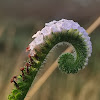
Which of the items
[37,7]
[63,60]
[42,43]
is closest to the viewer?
[42,43]

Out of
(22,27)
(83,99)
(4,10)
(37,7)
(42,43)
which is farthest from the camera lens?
(37,7)

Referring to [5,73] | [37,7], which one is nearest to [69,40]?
[5,73]

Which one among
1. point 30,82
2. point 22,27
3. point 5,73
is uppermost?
point 22,27

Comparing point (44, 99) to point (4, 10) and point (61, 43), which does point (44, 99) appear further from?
point (4, 10)

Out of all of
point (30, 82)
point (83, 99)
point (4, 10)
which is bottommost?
point (30, 82)

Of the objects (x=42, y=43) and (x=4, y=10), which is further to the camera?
(x=4, y=10)

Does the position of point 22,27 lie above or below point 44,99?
above

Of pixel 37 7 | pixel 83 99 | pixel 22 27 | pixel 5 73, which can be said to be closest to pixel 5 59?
pixel 5 73

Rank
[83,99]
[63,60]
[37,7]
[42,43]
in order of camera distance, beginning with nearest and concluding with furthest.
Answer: [42,43] → [63,60] → [83,99] → [37,7]

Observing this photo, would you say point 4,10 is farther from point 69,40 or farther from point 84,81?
point 69,40
